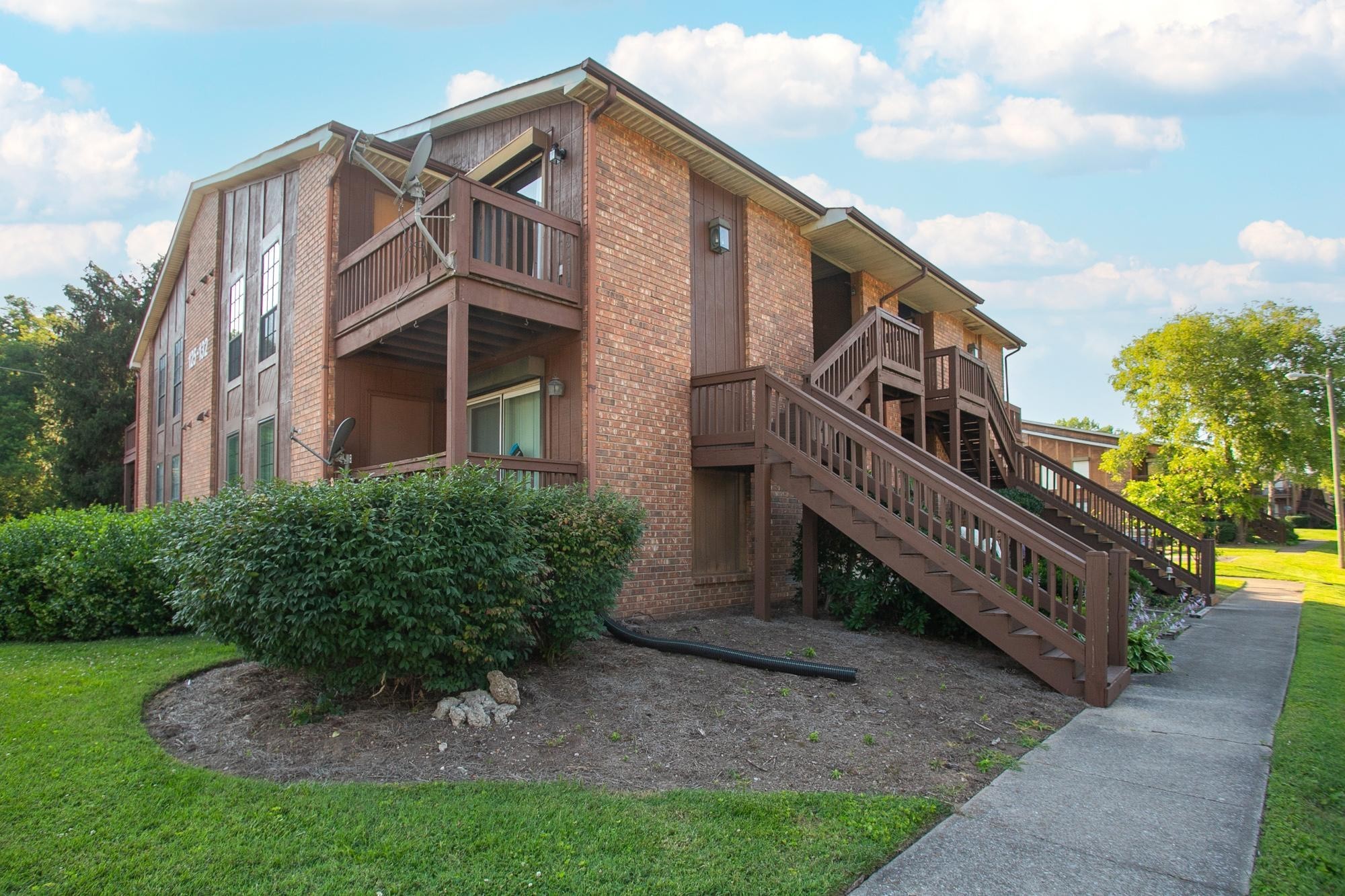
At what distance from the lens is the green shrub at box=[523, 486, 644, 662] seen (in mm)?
5883

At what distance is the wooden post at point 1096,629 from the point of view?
5953 mm

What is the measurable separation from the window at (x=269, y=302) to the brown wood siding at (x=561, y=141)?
4.25 m

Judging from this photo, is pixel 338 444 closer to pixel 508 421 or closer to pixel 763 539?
pixel 508 421

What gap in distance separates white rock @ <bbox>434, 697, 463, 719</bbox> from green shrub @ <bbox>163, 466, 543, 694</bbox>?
0.27 ft

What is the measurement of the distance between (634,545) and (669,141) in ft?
18.5

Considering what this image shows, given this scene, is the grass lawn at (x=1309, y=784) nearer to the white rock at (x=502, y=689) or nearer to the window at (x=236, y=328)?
the white rock at (x=502, y=689)

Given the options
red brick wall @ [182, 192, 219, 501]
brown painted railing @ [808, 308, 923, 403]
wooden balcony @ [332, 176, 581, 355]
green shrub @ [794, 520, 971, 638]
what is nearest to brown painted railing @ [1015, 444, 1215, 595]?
brown painted railing @ [808, 308, 923, 403]

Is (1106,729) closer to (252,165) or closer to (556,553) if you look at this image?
(556,553)

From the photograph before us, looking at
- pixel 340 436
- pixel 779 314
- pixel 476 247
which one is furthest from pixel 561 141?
pixel 340 436

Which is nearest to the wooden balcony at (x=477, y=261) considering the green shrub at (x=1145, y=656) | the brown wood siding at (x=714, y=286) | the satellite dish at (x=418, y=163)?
the satellite dish at (x=418, y=163)

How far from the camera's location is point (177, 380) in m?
18.2

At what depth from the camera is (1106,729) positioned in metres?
5.30

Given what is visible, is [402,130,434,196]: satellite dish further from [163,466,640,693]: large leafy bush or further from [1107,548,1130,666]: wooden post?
[1107,548,1130,666]: wooden post

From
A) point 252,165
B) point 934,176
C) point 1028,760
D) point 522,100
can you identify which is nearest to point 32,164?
point 252,165
